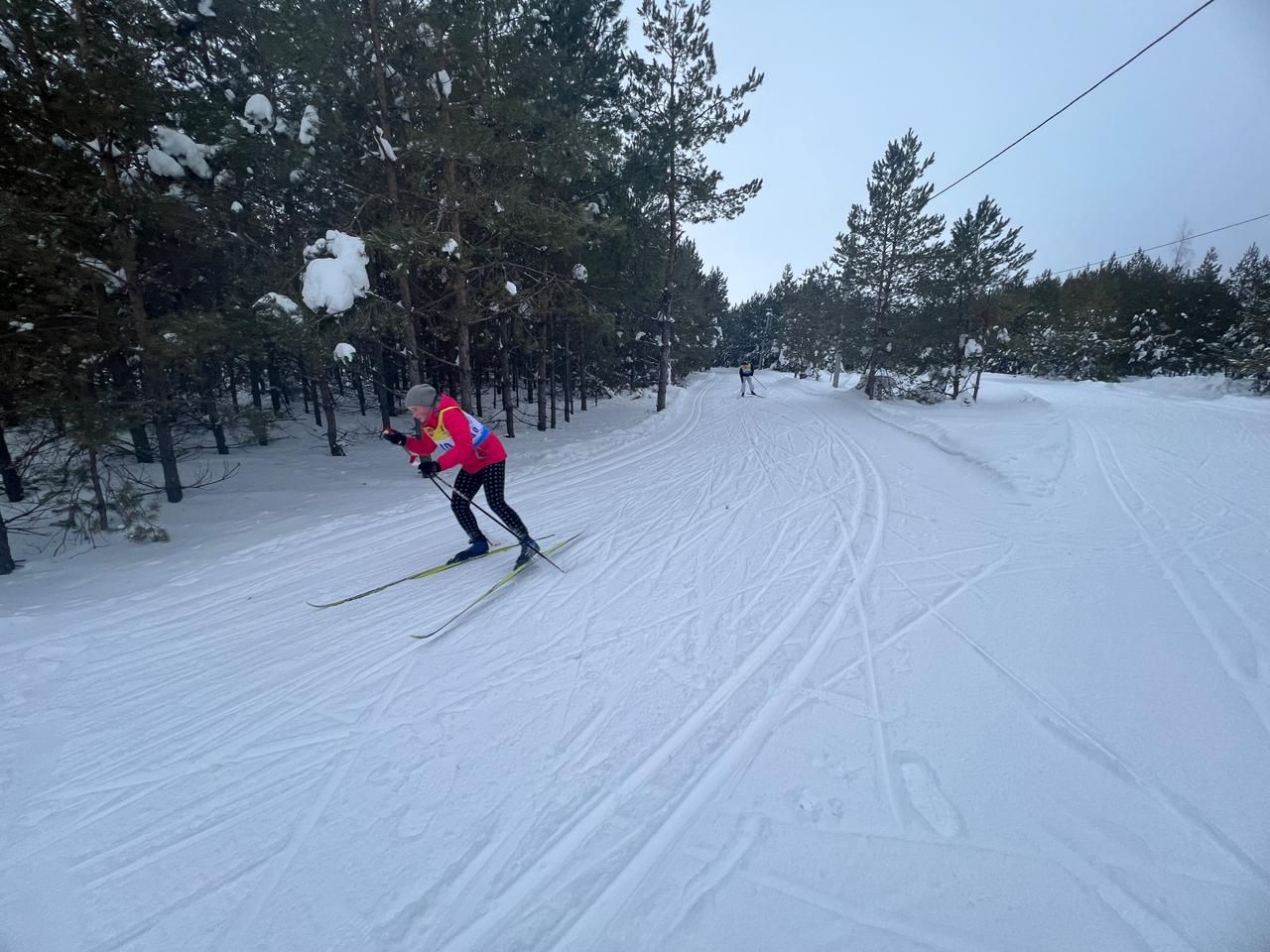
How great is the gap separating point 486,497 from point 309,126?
9542 millimetres

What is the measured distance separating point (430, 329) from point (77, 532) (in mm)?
6528

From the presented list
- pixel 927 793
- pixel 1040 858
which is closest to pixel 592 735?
pixel 927 793

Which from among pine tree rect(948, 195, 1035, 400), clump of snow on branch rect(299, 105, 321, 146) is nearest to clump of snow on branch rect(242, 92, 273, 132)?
clump of snow on branch rect(299, 105, 321, 146)

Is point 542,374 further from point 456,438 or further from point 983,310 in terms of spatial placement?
point 983,310

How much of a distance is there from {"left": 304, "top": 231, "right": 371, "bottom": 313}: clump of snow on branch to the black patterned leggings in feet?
15.5

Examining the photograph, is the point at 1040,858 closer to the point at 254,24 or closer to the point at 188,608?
the point at 188,608

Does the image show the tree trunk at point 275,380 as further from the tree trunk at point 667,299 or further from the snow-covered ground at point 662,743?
the tree trunk at point 667,299

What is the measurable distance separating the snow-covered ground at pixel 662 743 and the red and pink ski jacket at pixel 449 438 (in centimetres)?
135

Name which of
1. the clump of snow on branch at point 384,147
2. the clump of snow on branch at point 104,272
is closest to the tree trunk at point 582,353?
the clump of snow on branch at point 384,147

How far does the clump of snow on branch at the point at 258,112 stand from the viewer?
9.04 meters

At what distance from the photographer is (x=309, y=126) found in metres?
9.45

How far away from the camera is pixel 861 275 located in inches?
895

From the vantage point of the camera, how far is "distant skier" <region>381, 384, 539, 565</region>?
515 cm

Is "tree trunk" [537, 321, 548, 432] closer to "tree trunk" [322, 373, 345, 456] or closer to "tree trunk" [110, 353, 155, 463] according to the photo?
"tree trunk" [322, 373, 345, 456]
